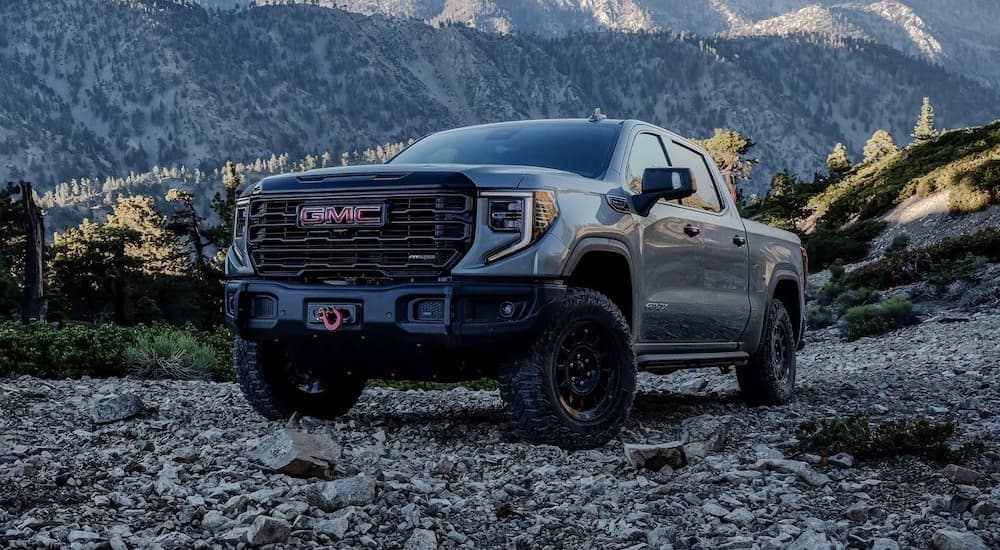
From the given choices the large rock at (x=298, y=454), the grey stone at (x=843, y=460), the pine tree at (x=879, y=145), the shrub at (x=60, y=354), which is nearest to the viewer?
the large rock at (x=298, y=454)

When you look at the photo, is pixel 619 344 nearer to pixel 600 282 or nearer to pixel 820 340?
pixel 600 282

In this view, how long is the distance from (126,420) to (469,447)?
2599 mm

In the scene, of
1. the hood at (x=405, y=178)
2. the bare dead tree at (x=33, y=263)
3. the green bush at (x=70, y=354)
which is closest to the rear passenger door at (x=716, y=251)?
the hood at (x=405, y=178)

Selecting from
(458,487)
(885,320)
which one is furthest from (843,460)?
(885,320)

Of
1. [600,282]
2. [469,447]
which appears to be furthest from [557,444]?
[600,282]

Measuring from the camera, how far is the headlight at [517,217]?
5145mm

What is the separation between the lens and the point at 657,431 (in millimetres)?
6422

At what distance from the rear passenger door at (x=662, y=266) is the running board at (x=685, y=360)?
114mm

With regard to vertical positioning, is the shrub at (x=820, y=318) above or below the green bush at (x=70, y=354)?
below

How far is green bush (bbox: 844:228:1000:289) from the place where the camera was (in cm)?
2117

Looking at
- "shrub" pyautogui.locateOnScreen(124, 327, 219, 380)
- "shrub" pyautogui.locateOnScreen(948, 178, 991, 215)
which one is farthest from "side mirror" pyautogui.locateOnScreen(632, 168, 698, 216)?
"shrub" pyautogui.locateOnScreen(948, 178, 991, 215)

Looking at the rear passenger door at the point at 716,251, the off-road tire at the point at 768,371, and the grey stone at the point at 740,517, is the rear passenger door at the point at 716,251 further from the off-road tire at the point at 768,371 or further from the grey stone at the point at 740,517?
the grey stone at the point at 740,517

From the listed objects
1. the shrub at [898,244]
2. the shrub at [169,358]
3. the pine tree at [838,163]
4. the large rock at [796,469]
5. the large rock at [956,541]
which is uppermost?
the pine tree at [838,163]

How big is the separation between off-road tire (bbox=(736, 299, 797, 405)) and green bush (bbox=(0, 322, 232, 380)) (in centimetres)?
618
